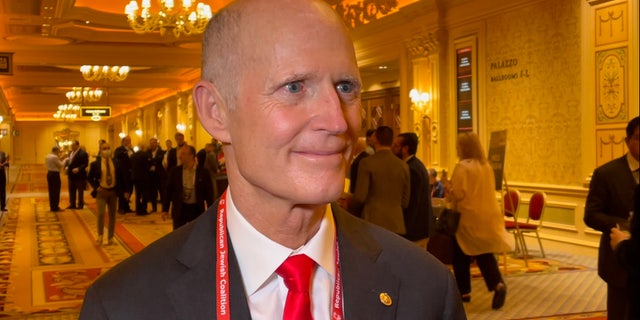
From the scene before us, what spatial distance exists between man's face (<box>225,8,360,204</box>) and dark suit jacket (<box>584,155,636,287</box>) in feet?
10.8

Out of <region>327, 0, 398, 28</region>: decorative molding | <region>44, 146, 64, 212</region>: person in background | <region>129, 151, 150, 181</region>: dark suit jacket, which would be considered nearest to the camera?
<region>327, 0, 398, 28</region>: decorative molding

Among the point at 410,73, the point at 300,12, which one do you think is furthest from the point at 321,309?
the point at 410,73

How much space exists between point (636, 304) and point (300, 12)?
200 cm

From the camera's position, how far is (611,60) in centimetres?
916

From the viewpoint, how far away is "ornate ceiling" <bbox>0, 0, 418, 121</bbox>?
43.6 feet

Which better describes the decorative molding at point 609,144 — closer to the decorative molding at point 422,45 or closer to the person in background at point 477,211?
the person in background at point 477,211

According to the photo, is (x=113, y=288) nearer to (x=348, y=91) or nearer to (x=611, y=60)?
(x=348, y=91)

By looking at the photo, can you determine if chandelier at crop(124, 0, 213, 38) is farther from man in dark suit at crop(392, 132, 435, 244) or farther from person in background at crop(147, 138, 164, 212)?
man in dark suit at crop(392, 132, 435, 244)

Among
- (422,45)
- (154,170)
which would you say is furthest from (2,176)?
(422,45)

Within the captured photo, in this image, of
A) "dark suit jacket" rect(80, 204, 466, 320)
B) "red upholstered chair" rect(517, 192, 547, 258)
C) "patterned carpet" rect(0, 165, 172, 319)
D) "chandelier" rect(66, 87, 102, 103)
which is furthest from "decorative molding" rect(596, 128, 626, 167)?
"chandelier" rect(66, 87, 102, 103)

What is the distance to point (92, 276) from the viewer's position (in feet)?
25.8

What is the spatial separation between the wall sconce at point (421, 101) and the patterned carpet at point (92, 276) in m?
4.13

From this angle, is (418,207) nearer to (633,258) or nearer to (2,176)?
(633,258)

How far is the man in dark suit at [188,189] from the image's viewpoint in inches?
302
